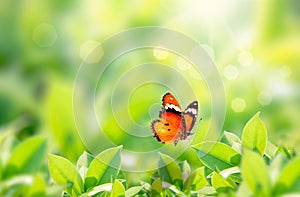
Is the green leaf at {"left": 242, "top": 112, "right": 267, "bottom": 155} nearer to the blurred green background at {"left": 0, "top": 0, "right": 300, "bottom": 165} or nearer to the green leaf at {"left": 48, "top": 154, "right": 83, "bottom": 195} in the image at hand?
the green leaf at {"left": 48, "top": 154, "right": 83, "bottom": 195}

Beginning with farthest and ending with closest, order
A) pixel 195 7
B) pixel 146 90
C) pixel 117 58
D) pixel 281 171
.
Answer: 1. pixel 195 7
2. pixel 117 58
3. pixel 146 90
4. pixel 281 171

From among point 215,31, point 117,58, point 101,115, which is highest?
point 215,31

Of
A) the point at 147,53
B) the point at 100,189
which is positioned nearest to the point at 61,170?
the point at 100,189

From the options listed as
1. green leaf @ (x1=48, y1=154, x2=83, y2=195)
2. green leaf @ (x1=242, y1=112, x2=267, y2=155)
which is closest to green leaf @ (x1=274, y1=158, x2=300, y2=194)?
green leaf @ (x1=242, y1=112, x2=267, y2=155)

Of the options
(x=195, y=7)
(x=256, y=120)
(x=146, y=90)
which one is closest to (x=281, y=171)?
(x=256, y=120)

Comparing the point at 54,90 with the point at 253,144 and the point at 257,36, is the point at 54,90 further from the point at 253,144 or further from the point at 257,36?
the point at 257,36

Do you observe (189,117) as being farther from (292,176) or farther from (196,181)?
(292,176)
